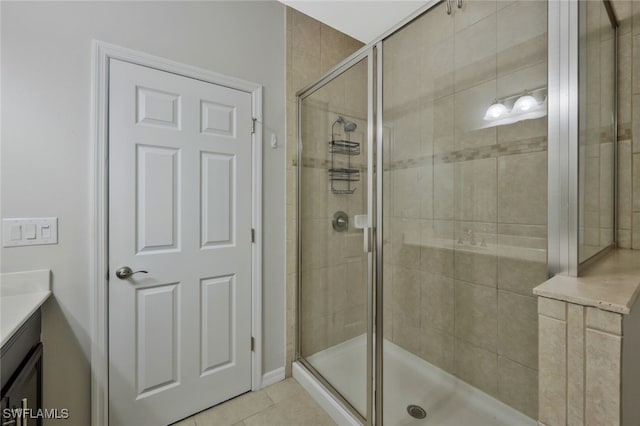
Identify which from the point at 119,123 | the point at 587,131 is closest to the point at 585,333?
the point at 587,131

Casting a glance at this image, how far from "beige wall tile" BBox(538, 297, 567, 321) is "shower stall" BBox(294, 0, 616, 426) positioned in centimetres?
47

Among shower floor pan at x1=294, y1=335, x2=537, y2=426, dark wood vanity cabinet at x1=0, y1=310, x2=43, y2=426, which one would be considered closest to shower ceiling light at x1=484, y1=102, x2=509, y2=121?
shower floor pan at x1=294, y1=335, x2=537, y2=426

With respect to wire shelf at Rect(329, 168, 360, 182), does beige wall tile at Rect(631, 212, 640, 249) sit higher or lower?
lower

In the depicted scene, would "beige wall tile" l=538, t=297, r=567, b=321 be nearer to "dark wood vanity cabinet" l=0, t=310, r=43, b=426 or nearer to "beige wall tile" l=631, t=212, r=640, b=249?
Answer: "beige wall tile" l=631, t=212, r=640, b=249

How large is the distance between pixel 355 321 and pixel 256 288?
2.33 feet

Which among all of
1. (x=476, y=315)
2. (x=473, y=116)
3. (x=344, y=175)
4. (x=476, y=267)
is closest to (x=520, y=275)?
(x=476, y=267)

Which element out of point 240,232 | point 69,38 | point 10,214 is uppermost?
point 69,38

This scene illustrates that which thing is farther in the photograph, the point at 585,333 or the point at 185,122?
the point at 185,122

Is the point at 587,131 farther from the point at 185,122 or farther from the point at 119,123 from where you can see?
the point at 119,123

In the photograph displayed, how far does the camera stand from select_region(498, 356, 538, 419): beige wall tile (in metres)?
1.33

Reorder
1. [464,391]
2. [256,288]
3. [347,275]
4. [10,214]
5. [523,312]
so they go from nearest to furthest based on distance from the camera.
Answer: [10,214] → [523,312] → [464,391] → [347,275] → [256,288]

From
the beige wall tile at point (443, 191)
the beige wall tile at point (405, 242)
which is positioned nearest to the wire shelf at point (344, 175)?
the beige wall tile at point (405, 242)

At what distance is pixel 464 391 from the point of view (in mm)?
1611

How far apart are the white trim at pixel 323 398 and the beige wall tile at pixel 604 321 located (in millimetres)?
1360
